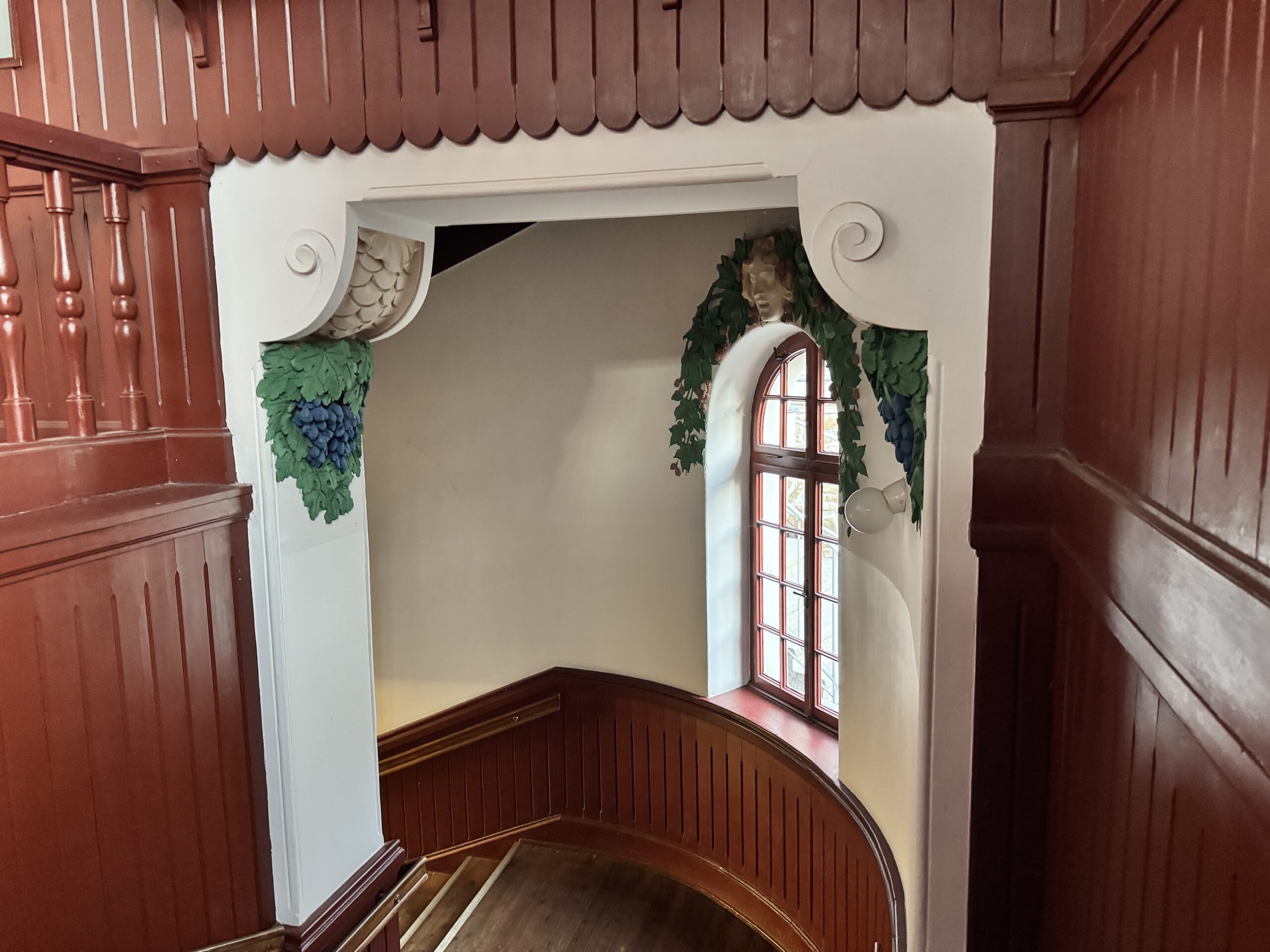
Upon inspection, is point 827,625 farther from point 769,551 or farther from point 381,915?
point 381,915

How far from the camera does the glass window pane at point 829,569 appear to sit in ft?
11.1

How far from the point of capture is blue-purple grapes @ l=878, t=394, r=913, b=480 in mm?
1713

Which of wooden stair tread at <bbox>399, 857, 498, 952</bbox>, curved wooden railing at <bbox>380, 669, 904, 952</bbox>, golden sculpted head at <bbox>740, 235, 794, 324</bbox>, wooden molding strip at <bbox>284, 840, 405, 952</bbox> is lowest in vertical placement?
wooden stair tread at <bbox>399, 857, 498, 952</bbox>

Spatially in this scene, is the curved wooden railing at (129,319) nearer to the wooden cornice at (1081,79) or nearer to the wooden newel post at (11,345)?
the wooden newel post at (11,345)

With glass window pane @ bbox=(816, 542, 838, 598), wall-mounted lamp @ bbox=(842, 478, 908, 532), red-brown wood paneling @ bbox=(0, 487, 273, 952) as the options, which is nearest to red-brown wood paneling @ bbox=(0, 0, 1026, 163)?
red-brown wood paneling @ bbox=(0, 487, 273, 952)

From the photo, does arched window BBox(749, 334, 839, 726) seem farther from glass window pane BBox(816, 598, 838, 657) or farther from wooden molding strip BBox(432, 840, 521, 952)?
wooden molding strip BBox(432, 840, 521, 952)

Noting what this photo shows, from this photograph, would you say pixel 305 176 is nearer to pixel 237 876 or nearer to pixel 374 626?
pixel 237 876

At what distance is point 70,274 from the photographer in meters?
1.68

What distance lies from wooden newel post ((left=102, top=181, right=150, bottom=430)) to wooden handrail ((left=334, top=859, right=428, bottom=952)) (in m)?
1.31

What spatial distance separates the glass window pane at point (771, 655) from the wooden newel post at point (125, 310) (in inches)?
104

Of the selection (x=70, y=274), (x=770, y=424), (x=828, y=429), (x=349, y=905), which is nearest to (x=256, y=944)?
(x=349, y=905)

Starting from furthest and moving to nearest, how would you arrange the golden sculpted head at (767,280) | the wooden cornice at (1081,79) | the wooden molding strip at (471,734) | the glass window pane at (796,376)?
the wooden molding strip at (471,734) → the glass window pane at (796,376) → the golden sculpted head at (767,280) → the wooden cornice at (1081,79)

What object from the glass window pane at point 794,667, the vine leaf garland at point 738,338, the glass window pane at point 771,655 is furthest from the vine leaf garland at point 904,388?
the glass window pane at point 771,655

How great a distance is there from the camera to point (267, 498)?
1.95m
